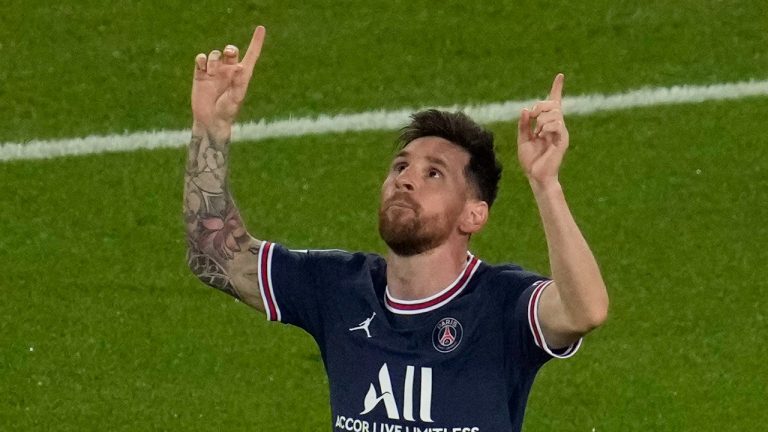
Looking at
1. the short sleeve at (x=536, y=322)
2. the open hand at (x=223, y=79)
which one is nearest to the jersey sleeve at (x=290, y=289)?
the open hand at (x=223, y=79)

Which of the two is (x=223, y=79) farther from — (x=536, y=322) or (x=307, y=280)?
(x=536, y=322)

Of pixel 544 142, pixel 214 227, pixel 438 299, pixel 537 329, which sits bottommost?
pixel 537 329

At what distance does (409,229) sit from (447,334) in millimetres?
343

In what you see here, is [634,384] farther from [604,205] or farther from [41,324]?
[41,324]

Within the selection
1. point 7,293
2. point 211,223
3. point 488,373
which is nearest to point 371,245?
point 7,293

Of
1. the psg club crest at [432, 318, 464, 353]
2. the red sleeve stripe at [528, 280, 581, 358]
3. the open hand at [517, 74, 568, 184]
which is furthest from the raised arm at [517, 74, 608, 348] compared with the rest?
the psg club crest at [432, 318, 464, 353]

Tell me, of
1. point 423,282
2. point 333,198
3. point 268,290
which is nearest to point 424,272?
point 423,282

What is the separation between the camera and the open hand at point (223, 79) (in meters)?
5.96

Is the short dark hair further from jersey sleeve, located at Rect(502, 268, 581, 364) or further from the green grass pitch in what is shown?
the green grass pitch

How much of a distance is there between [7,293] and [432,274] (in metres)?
3.39

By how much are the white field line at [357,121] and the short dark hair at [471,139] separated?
11.0 feet

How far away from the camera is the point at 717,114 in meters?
9.59

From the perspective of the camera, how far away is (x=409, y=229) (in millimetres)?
5691

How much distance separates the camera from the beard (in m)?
5.69
